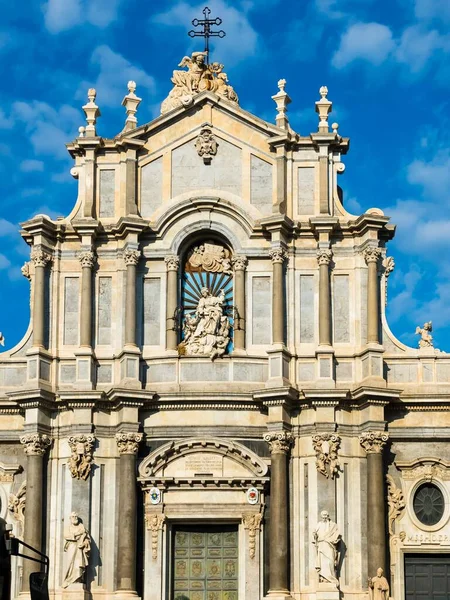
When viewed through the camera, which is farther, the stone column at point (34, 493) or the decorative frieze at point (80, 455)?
the decorative frieze at point (80, 455)

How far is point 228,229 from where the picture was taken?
31516mm

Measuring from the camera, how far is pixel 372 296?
30.8 meters

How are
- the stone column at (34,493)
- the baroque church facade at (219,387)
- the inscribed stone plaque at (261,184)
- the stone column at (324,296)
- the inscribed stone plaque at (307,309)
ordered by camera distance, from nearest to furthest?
the stone column at (34,493) → the baroque church facade at (219,387) → the stone column at (324,296) → the inscribed stone plaque at (307,309) → the inscribed stone plaque at (261,184)

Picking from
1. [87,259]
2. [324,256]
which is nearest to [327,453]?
[324,256]

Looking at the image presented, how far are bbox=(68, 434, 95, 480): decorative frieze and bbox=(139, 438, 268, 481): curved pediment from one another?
1082 millimetres

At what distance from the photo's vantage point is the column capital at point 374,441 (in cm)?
→ 2983

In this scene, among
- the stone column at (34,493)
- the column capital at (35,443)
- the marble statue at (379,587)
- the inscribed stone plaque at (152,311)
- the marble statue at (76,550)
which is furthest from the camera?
the inscribed stone plaque at (152,311)

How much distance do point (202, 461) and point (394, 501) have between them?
12.9 ft

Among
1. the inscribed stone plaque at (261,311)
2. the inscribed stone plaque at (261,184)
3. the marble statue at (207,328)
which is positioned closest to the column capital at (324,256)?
the inscribed stone plaque at (261,311)

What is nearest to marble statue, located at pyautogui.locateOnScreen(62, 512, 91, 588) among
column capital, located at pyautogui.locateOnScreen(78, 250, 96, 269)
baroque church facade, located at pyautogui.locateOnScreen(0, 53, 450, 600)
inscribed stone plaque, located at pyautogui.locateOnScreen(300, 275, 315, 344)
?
baroque church facade, located at pyautogui.locateOnScreen(0, 53, 450, 600)

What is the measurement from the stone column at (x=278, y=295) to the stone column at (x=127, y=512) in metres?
3.47

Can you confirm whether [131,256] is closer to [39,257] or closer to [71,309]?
[71,309]

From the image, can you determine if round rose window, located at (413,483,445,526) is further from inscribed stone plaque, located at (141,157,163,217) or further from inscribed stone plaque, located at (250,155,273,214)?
inscribed stone plaque, located at (141,157,163,217)

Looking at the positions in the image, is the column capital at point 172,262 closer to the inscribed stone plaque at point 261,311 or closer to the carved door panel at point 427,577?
the inscribed stone plaque at point 261,311
